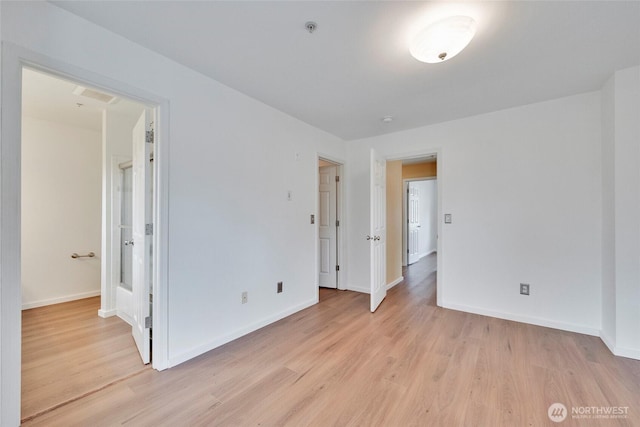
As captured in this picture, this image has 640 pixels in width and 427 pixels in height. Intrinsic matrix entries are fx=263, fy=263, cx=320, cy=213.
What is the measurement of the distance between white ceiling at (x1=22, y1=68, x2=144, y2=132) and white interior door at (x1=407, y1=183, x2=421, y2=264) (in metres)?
5.49

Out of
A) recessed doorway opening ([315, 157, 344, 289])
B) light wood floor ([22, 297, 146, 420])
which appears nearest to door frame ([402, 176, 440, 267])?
recessed doorway opening ([315, 157, 344, 289])

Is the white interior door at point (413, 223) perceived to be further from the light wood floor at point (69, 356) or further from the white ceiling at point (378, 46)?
the light wood floor at point (69, 356)

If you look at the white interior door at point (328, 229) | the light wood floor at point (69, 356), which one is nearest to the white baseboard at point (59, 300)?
the light wood floor at point (69, 356)

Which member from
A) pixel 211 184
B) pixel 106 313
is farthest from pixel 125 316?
pixel 211 184

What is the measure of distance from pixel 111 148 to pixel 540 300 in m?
5.24

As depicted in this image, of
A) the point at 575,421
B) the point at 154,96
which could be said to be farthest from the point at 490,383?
the point at 154,96

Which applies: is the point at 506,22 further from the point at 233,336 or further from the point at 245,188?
the point at 233,336

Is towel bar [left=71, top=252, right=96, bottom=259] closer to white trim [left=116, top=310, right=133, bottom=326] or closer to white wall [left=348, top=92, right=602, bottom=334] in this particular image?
white trim [left=116, top=310, right=133, bottom=326]

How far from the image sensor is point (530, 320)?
2867 mm

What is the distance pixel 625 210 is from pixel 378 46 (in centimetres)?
247

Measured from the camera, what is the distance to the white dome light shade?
1530mm

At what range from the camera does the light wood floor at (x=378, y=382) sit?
5.11 feet

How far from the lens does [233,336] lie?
2498mm

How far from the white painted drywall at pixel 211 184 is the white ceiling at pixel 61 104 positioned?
0.83 m
